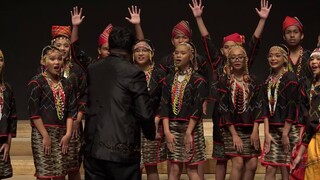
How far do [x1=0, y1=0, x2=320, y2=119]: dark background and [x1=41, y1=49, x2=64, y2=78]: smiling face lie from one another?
308 centimetres

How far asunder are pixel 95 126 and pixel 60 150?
1353mm

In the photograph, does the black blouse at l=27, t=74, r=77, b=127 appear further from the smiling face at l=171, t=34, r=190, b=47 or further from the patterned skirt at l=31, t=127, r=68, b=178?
the smiling face at l=171, t=34, r=190, b=47

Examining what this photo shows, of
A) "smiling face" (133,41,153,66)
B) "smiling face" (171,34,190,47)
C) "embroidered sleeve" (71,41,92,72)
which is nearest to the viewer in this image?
"smiling face" (133,41,153,66)

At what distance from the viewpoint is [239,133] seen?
516 cm

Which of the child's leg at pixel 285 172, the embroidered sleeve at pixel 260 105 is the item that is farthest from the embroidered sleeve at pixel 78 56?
the child's leg at pixel 285 172

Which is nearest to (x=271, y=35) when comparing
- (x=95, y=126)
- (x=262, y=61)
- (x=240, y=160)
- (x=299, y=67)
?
(x=262, y=61)

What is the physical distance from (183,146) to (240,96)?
0.60 metres

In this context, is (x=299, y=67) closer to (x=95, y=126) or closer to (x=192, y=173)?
(x=192, y=173)

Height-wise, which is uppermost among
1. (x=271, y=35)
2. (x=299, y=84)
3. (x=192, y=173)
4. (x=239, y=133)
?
(x=271, y=35)

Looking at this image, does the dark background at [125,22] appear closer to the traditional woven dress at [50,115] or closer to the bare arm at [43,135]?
the traditional woven dress at [50,115]

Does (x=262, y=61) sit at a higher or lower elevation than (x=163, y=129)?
higher

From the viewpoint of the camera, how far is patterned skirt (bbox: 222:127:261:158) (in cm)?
513

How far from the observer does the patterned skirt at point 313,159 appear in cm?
371

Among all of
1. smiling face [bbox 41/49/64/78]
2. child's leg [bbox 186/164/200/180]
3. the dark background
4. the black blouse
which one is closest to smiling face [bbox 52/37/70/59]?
smiling face [bbox 41/49/64/78]
